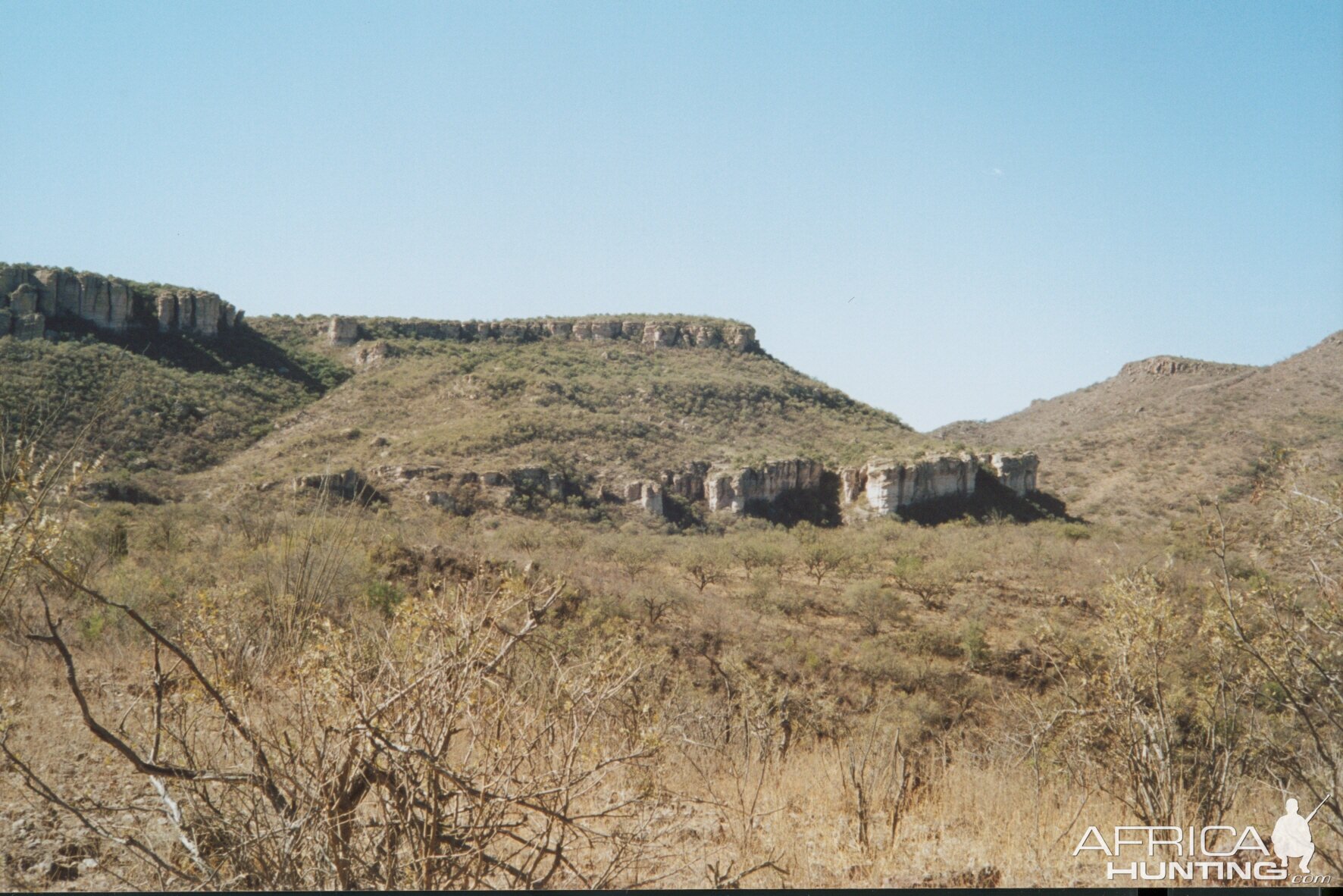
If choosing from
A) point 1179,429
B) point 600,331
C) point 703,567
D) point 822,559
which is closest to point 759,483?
point 822,559

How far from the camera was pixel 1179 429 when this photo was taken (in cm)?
2291

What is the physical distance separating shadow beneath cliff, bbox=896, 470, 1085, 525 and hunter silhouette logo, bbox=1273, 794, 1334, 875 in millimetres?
34002

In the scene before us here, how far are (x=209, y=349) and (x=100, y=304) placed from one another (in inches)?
204

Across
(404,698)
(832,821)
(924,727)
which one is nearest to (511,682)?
(404,698)

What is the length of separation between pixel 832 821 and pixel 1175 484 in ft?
70.6

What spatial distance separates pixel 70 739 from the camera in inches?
161

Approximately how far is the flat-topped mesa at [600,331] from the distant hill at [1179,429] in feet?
75.7

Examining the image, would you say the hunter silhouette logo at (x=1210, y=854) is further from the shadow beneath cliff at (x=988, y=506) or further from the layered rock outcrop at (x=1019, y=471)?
the layered rock outcrop at (x=1019, y=471)

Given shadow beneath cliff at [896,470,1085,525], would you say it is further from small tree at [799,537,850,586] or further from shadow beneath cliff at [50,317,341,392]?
shadow beneath cliff at [50,317,341,392]

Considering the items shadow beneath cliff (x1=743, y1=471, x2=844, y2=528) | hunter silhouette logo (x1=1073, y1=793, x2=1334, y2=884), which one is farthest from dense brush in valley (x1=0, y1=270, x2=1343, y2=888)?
shadow beneath cliff (x1=743, y1=471, x2=844, y2=528)

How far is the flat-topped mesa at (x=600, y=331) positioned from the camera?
1970 inches

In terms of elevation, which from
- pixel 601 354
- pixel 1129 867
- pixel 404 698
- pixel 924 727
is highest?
pixel 601 354

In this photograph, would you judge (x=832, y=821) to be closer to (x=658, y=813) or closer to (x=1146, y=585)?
(x=658, y=813)

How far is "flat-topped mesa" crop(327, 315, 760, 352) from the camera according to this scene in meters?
50.0
